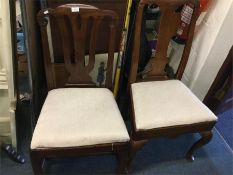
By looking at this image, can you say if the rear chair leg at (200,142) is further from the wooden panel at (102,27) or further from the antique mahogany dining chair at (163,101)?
the wooden panel at (102,27)

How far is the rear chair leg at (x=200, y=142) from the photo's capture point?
1.52 metres

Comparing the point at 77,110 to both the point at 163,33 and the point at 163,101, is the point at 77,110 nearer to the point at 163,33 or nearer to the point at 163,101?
the point at 163,101

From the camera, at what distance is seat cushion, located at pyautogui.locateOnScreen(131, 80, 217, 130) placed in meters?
1.35

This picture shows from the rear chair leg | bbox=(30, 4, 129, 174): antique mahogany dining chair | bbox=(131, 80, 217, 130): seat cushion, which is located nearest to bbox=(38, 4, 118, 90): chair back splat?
bbox=(30, 4, 129, 174): antique mahogany dining chair

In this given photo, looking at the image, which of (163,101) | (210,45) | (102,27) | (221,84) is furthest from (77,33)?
(221,84)

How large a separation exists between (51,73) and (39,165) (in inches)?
19.3

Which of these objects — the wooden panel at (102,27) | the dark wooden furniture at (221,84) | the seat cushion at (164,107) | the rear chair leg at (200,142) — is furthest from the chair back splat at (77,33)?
the dark wooden furniture at (221,84)

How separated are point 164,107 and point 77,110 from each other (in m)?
0.47

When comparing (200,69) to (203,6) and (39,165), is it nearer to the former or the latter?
(203,6)

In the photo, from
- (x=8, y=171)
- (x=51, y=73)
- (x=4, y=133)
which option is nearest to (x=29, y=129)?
(x=4, y=133)

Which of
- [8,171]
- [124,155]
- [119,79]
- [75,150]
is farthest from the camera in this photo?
[119,79]

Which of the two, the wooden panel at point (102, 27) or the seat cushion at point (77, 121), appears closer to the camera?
the seat cushion at point (77, 121)

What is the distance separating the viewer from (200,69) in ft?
5.85

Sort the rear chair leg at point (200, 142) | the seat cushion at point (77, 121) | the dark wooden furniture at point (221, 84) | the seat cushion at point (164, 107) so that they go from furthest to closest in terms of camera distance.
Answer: the dark wooden furniture at point (221, 84)
the rear chair leg at point (200, 142)
the seat cushion at point (164, 107)
the seat cushion at point (77, 121)
